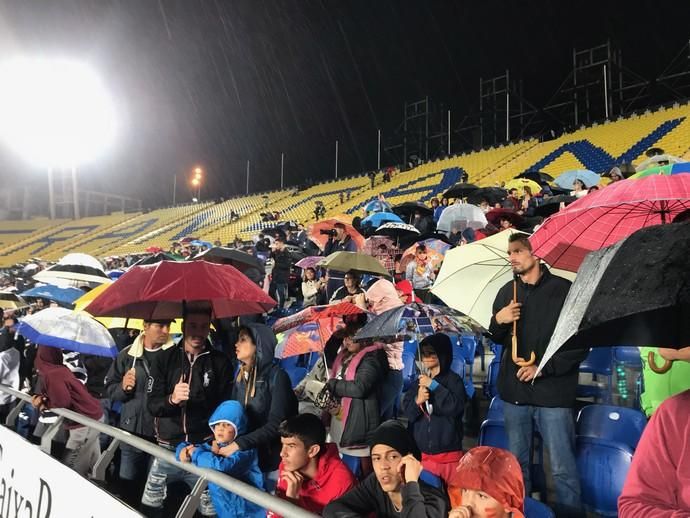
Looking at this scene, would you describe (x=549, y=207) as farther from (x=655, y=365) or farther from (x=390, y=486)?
(x=390, y=486)

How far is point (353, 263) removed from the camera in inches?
240

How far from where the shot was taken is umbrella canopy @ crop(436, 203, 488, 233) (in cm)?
888

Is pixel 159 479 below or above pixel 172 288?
below

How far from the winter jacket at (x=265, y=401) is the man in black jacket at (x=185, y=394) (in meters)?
0.17

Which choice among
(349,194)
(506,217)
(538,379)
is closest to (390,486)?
(538,379)

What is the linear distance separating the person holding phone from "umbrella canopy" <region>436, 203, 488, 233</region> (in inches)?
260

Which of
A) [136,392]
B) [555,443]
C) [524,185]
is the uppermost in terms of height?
[524,185]

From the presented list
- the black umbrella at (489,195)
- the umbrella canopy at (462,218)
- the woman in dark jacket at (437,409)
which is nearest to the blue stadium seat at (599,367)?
the woman in dark jacket at (437,409)

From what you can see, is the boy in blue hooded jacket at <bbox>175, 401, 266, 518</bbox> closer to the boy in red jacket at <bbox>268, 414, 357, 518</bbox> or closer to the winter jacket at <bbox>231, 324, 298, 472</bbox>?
the winter jacket at <bbox>231, 324, 298, 472</bbox>

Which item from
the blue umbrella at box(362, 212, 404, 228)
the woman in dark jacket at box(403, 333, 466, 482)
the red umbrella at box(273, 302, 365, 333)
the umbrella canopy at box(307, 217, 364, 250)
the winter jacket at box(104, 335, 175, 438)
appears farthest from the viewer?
the blue umbrella at box(362, 212, 404, 228)

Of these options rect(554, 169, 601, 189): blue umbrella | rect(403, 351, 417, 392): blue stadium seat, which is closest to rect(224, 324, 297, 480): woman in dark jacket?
rect(403, 351, 417, 392): blue stadium seat

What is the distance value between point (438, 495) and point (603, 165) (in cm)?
1925

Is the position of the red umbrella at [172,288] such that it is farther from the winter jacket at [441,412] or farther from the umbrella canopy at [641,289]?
the umbrella canopy at [641,289]

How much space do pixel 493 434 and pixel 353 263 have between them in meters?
2.96
